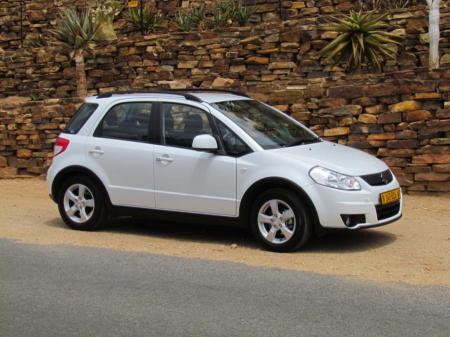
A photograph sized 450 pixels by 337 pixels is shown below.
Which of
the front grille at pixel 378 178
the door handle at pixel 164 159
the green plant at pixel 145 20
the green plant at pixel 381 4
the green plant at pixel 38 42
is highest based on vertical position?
the green plant at pixel 381 4

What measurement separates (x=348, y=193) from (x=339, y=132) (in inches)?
169

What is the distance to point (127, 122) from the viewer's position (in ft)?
29.8

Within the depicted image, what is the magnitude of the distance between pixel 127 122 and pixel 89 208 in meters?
1.21

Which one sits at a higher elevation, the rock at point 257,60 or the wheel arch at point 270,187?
the rock at point 257,60

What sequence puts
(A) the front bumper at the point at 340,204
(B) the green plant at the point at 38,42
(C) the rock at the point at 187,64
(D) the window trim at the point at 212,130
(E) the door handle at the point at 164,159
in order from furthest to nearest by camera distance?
1. (B) the green plant at the point at 38,42
2. (C) the rock at the point at 187,64
3. (E) the door handle at the point at 164,159
4. (D) the window trim at the point at 212,130
5. (A) the front bumper at the point at 340,204

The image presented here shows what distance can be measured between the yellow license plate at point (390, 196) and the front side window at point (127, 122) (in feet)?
9.48

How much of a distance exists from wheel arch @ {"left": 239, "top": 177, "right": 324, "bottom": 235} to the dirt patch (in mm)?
375

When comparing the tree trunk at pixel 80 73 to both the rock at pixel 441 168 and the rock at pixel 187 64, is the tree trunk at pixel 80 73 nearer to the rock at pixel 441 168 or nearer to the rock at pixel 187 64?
the rock at pixel 187 64

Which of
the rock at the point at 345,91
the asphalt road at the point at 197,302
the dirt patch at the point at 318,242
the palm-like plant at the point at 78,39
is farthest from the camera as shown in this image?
the palm-like plant at the point at 78,39

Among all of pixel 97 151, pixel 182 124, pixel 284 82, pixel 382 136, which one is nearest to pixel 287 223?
pixel 182 124

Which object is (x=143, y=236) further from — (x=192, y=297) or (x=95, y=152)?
(x=192, y=297)

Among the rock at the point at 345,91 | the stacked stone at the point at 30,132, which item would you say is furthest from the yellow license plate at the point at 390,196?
the stacked stone at the point at 30,132

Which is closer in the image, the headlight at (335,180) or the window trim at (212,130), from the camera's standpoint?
the headlight at (335,180)

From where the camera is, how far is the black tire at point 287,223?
7.73m
